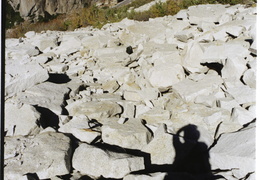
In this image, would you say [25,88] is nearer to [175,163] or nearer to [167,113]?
[167,113]

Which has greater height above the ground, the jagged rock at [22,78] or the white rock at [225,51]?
the white rock at [225,51]

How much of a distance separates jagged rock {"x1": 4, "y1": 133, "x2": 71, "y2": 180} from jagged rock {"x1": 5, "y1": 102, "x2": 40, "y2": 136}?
178mm

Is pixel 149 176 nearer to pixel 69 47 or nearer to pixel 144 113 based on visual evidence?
pixel 144 113

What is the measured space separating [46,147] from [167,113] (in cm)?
180

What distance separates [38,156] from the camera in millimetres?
2732

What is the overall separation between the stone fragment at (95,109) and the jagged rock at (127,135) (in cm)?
47

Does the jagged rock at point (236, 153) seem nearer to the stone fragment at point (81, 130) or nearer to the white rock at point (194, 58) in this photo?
the stone fragment at point (81, 130)

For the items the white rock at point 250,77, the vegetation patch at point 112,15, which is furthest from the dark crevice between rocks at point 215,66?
the vegetation patch at point 112,15

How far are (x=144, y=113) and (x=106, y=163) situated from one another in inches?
55.4

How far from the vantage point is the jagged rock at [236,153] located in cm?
256

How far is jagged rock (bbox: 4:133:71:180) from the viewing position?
8.53 feet

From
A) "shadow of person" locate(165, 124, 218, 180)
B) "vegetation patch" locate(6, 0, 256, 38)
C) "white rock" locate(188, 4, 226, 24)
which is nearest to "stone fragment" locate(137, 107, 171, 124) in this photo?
"shadow of person" locate(165, 124, 218, 180)

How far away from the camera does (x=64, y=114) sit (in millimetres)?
4043

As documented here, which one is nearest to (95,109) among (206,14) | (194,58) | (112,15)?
(194,58)
